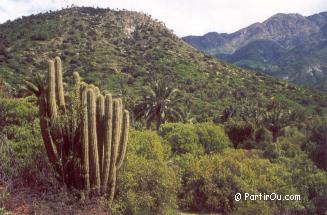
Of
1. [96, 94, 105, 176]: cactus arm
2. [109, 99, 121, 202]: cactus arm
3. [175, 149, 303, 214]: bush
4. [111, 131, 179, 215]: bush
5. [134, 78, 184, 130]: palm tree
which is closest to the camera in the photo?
[96, 94, 105, 176]: cactus arm

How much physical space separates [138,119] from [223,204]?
1042 inches

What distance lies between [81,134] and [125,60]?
249 ft

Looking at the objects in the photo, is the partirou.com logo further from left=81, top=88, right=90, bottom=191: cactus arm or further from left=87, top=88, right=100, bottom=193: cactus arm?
left=81, top=88, right=90, bottom=191: cactus arm

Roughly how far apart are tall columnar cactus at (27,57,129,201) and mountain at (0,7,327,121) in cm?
4500

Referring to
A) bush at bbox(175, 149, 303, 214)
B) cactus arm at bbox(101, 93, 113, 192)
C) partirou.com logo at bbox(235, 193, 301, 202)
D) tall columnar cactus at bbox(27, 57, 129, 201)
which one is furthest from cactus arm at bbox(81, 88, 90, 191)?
partirou.com logo at bbox(235, 193, 301, 202)

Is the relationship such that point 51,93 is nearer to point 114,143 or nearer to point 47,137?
point 47,137

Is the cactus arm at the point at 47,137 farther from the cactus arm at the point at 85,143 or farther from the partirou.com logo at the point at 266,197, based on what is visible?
the partirou.com logo at the point at 266,197

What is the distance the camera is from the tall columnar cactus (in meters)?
18.5

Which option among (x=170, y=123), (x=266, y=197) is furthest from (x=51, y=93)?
(x=170, y=123)

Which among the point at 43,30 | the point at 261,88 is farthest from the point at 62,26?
the point at 261,88

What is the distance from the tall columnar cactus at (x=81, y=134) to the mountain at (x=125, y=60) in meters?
45.0

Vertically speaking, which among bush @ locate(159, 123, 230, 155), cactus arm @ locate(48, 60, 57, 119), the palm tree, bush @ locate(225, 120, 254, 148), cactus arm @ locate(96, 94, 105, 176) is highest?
cactus arm @ locate(48, 60, 57, 119)

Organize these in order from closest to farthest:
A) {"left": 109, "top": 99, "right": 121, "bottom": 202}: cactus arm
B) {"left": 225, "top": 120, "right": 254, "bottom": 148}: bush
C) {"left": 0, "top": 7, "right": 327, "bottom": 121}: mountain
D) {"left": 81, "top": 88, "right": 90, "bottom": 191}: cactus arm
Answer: {"left": 81, "top": 88, "right": 90, "bottom": 191}: cactus arm → {"left": 109, "top": 99, "right": 121, "bottom": 202}: cactus arm → {"left": 225, "top": 120, "right": 254, "bottom": 148}: bush → {"left": 0, "top": 7, "right": 327, "bottom": 121}: mountain

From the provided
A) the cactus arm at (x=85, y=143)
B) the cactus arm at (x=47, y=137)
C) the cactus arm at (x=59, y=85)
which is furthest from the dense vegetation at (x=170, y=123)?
the cactus arm at (x=59, y=85)
